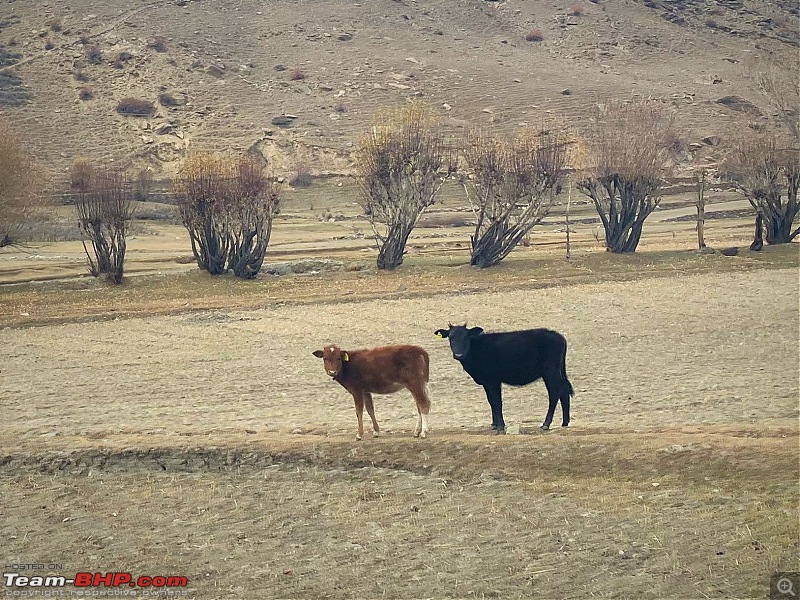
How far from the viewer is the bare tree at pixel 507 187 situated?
38.6m

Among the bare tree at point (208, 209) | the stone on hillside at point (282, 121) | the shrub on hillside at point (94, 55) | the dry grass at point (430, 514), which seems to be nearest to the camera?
the dry grass at point (430, 514)

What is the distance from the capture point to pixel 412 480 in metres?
10.5

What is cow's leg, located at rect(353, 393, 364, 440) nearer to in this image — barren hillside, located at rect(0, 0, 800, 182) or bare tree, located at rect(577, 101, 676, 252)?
bare tree, located at rect(577, 101, 676, 252)

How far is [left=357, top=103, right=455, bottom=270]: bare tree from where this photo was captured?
38.7m

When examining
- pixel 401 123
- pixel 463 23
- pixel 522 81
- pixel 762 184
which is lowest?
pixel 762 184

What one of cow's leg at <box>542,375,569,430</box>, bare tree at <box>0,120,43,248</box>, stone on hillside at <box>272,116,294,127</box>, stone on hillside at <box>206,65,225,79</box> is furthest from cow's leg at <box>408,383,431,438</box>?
stone on hillside at <box>206,65,225,79</box>

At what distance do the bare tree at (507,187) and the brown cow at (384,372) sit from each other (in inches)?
1044

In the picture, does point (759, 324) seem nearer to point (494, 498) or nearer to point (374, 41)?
point (494, 498)

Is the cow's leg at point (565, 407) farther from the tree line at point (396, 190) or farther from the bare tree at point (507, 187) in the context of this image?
the bare tree at point (507, 187)

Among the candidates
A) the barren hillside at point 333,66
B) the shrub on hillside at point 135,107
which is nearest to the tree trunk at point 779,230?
the barren hillside at point 333,66

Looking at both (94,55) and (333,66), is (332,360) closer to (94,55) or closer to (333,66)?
(333,66)

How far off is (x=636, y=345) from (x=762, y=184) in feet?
83.6

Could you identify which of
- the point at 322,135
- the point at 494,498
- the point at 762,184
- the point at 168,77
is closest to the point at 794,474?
the point at 494,498

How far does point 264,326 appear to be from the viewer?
25188mm
